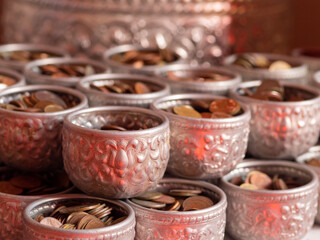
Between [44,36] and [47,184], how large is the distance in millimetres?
665

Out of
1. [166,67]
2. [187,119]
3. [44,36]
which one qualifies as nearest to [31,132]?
[187,119]

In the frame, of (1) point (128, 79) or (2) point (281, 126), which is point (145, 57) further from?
(2) point (281, 126)

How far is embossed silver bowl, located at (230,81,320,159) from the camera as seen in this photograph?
2.67 ft

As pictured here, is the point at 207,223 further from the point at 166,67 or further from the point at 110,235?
the point at 166,67

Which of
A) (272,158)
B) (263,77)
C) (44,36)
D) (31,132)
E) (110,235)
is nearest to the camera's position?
(110,235)

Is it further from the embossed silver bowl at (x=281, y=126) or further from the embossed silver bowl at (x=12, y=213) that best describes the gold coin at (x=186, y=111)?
the embossed silver bowl at (x=12, y=213)

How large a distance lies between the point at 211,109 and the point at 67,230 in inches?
10.7

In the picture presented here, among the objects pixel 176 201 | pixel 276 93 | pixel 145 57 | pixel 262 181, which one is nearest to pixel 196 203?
pixel 176 201

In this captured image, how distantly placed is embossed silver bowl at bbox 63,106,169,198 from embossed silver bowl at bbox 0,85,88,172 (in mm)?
34

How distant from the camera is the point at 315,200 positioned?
78cm

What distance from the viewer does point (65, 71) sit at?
36.1 inches

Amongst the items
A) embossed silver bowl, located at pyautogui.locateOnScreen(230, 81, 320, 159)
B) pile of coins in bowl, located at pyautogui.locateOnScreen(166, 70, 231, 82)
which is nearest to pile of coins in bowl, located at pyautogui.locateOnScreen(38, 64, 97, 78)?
pile of coins in bowl, located at pyautogui.locateOnScreen(166, 70, 231, 82)

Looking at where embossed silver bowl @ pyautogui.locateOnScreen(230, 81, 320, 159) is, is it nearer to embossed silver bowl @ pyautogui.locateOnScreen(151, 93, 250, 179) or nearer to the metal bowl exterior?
embossed silver bowl @ pyautogui.locateOnScreen(151, 93, 250, 179)

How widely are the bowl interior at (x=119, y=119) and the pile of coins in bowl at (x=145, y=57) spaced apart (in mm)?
231
